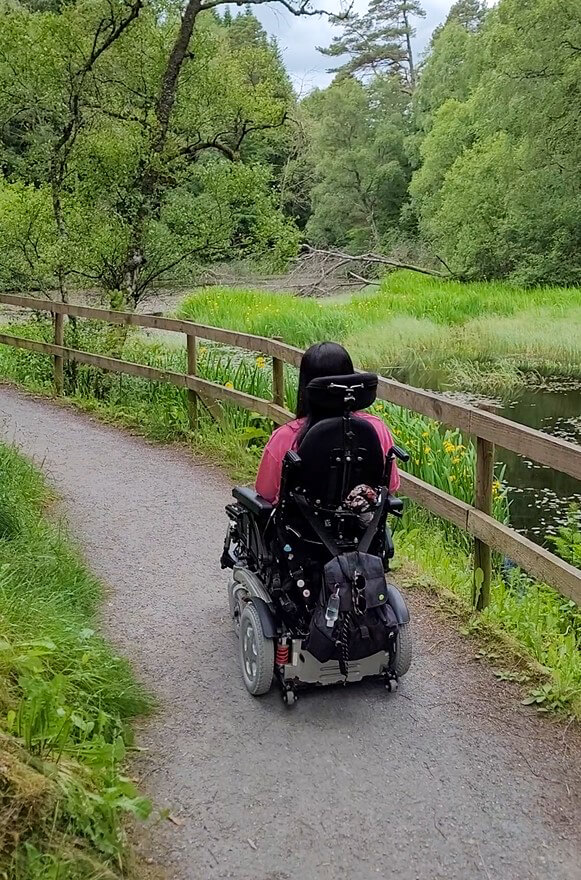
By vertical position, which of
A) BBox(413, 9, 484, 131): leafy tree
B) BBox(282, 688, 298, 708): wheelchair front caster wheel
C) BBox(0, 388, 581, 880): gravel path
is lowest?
BBox(0, 388, 581, 880): gravel path

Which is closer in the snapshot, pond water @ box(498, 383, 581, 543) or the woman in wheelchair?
the woman in wheelchair

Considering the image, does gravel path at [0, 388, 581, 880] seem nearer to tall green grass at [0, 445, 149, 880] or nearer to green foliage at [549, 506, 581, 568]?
tall green grass at [0, 445, 149, 880]

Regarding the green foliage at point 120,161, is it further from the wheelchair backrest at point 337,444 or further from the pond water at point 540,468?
the wheelchair backrest at point 337,444

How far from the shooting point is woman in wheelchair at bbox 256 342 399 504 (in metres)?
3.22

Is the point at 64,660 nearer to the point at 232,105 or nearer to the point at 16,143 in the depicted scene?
the point at 232,105

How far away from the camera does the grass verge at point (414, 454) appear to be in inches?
155

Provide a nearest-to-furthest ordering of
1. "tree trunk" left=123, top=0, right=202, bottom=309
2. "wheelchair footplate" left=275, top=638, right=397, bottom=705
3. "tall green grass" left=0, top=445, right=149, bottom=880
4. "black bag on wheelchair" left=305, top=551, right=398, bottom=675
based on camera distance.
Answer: "tall green grass" left=0, top=445, right=149, bottom=880
"black bag on wheelchair" left=305, top=551, right=398, bottom=675
"wheelchair footplate" left=275, top=638, right=397, bottom=705
"tree trunk" left=123, top=0, right=202, bottom=309

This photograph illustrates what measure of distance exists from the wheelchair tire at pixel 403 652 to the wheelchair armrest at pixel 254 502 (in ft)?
2.30

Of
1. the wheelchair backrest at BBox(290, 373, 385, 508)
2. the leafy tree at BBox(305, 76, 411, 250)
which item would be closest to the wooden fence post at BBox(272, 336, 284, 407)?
the wheelchair backrest at BBox(290, 373, 385, 508)

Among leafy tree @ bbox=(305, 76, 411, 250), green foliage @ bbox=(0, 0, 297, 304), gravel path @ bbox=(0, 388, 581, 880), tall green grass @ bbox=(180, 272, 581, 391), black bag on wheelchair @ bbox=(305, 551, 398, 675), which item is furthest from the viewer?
leafy tree @ bbox=(305, 76, 411, 250)

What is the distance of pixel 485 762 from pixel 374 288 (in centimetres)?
2793

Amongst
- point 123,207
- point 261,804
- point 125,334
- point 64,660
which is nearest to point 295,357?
point 64,660

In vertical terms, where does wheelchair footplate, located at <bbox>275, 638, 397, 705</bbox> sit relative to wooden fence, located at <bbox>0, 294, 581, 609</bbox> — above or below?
below

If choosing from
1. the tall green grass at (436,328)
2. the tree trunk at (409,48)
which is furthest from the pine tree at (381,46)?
the tall green grass at (436,328)
